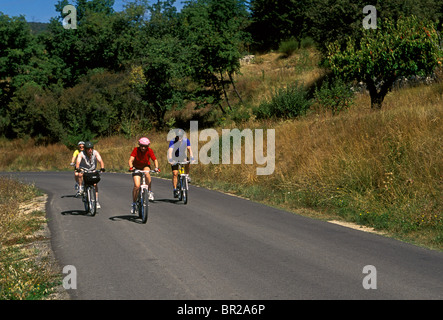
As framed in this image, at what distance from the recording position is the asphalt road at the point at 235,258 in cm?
614

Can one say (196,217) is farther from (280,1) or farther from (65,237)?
(280,1)

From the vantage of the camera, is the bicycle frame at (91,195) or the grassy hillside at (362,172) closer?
the grassy hillside at (362,172)

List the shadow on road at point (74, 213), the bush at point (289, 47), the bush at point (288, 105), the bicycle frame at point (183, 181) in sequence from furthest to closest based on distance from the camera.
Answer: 1. the bush at point (289, 47)
2. the bush at point (288, 105)
3. the bicycle frame at point (183, 181)
4. the shadow on road at point (74, 213)

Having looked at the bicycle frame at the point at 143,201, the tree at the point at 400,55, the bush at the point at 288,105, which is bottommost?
the bicycle frame at the point at 143,201

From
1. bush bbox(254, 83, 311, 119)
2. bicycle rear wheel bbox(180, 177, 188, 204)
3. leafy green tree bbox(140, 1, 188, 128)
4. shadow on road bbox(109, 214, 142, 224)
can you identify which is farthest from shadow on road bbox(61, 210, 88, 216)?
leafy green tree bbox(140, 1, 188, 128)

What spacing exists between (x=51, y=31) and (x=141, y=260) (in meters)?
72.2

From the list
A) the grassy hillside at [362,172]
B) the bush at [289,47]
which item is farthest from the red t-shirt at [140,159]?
the bush at [289,47]

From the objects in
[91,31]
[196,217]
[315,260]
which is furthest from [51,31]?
[315,260]

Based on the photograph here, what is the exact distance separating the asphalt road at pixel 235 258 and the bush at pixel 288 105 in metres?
13.3

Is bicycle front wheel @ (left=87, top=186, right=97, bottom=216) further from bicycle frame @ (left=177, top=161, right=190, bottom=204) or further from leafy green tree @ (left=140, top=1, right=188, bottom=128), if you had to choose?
leafy green tree @ (left=140, top=1, right=188, bottom=128)

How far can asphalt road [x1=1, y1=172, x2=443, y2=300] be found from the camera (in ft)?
20.2

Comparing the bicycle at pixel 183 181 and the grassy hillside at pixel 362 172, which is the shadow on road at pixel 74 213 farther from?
the grassy hillside at pixel 362 172

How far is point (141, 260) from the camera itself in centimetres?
788

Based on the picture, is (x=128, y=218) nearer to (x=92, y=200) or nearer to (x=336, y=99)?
(x=92, y=200)
